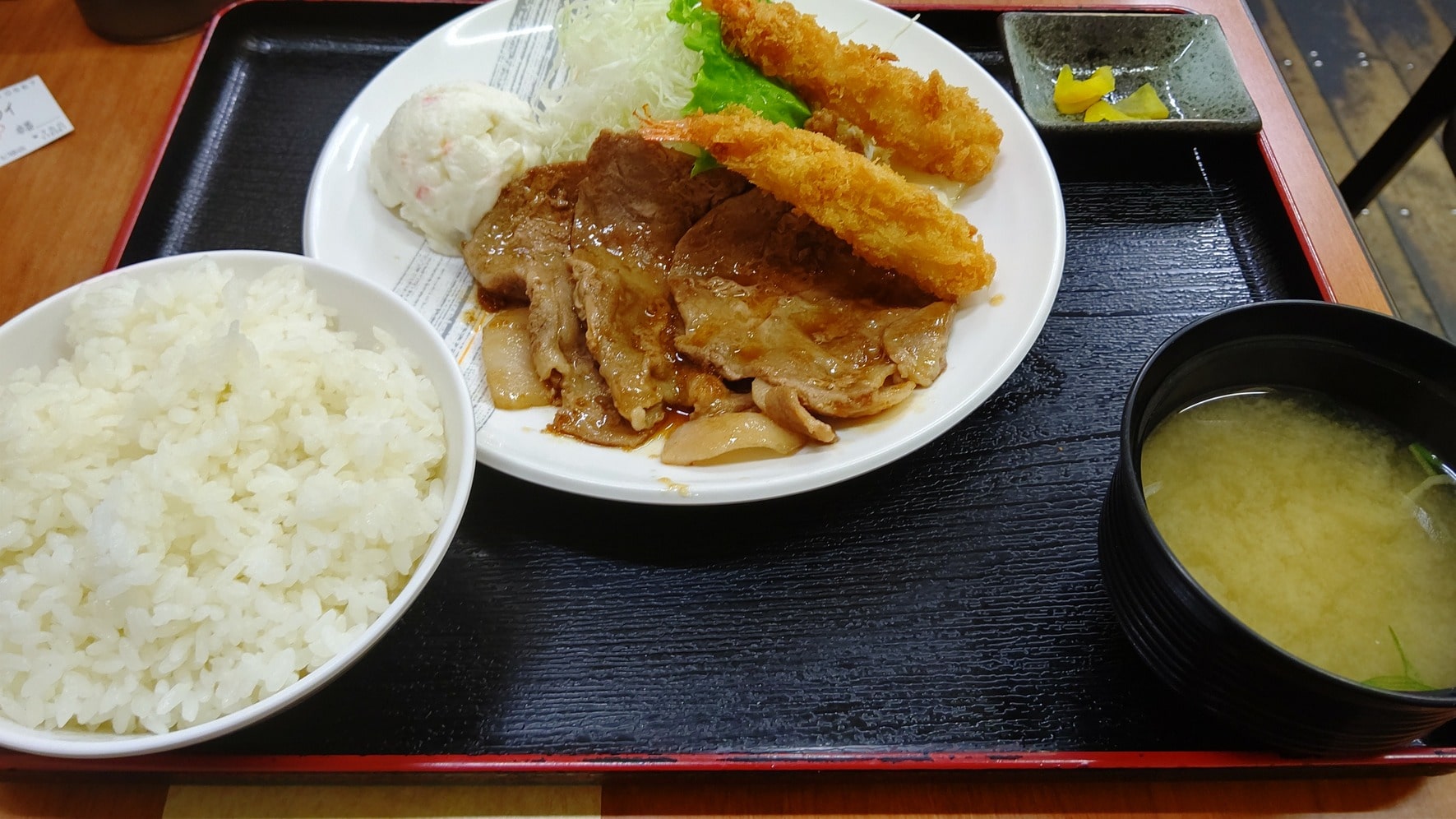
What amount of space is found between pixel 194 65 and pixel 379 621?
2.33 m

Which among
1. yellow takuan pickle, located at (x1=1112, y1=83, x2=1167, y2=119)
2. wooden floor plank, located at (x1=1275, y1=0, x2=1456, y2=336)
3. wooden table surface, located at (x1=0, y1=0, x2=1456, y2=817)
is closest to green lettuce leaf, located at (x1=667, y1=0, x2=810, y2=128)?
yellow takuan pickle, located at (x1=1112, y1=83, x2=1167, y2=119)

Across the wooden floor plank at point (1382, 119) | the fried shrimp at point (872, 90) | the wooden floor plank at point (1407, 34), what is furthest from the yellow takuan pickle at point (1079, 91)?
the wooden floor plank at point (1407, 34)

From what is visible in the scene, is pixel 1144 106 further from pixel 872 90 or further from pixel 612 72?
pixel 612 72

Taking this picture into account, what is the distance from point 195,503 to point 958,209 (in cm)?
194

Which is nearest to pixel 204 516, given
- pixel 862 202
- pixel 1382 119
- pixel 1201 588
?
pixel 862 202

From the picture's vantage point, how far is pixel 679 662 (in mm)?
1678

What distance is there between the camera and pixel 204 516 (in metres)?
1.40

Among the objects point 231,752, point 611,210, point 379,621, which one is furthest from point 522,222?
point 231,752

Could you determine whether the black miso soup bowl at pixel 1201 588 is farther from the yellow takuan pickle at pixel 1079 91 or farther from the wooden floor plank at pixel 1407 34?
the wooden floor plank at pixel 1407 34

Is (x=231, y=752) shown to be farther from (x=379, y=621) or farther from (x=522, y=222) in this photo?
(x=522, y=222)

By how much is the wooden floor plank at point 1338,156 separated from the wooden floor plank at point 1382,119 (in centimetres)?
4

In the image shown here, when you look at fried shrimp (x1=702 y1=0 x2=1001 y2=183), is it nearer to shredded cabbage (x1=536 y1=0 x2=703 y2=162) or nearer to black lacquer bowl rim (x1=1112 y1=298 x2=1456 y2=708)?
shredded cabbage (x1=536 y1=0 x2=703 y2=162)

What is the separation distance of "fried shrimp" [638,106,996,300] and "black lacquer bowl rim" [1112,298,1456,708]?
0.59 meters

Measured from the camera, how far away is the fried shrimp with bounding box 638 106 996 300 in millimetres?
2012
